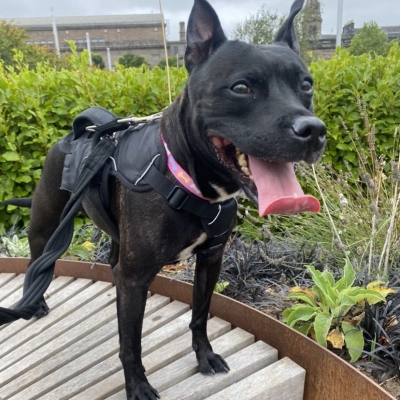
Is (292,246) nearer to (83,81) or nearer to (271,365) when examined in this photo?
(271,365)

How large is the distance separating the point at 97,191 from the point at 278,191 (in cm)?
97

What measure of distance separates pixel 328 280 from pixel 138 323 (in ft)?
3.78

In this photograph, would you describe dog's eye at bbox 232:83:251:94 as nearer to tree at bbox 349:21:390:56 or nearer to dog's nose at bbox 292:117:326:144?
dog's nose at bbox 292:117:326:144

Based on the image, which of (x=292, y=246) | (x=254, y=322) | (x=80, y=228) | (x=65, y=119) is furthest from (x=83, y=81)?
(x=254, y=322)

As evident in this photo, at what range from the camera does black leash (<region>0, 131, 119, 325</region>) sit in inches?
68.4

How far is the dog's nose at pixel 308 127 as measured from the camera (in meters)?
1.48

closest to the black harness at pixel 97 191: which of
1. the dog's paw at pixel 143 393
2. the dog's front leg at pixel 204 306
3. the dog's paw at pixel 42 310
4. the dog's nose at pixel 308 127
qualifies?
the dog's front leg at pixel 204 306

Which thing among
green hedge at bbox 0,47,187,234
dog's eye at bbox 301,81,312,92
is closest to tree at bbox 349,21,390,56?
green hedge at bbox 0,47,187,234

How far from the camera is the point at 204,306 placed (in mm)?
2289

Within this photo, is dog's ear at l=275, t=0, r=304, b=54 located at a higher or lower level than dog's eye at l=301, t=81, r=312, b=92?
higher

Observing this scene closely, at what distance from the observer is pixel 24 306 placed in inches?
67.4

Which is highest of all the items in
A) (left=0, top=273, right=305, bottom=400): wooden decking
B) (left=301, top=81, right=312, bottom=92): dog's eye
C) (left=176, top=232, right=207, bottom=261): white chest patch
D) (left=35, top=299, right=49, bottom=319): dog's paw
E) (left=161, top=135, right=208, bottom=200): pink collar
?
(left=301, top=81, right=312, bottom=92): dog's eye

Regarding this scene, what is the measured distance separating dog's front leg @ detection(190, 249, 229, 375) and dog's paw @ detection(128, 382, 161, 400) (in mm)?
314

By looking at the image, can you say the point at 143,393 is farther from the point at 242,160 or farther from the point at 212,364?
the point at 242,160
